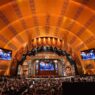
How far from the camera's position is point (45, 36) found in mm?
31344

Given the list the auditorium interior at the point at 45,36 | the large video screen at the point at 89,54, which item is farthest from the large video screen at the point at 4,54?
the large video screen at the point at 89,54

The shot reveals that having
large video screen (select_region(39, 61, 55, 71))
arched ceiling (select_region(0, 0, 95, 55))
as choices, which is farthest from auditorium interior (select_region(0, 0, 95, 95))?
large video screen (select_region(39, 61, 55, 71))

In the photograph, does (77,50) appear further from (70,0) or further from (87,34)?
(70,0)

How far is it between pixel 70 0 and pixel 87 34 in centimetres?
848

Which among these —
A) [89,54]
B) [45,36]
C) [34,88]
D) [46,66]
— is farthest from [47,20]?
[46,66]

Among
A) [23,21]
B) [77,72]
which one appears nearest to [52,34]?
[77,72]

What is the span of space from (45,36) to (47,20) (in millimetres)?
8511

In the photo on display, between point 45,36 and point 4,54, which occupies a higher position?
point 45,36

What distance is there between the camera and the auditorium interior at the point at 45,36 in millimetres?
14014

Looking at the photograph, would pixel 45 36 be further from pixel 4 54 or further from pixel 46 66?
pixel 46 66

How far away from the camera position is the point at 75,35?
Result: 25641mm

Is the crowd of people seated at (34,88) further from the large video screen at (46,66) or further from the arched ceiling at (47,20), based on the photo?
the large video screen at (46,66)

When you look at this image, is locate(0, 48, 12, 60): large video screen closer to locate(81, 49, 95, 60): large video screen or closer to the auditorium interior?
the auditorium interior

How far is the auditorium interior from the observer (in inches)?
552
